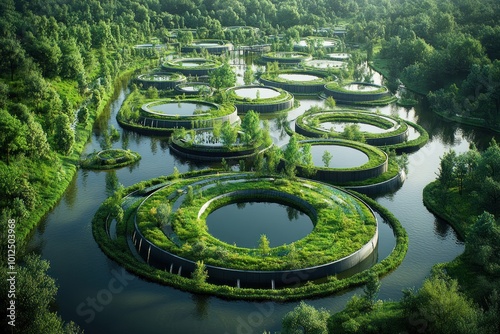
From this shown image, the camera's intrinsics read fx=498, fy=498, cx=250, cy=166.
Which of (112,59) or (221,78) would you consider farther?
(112,59)

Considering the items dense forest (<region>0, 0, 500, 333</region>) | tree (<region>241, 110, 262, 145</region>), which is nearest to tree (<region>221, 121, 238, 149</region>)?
tree (<region>241, 110, 262, 145</region>)

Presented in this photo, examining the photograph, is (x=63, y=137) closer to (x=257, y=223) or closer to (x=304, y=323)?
(x=257, y=223)

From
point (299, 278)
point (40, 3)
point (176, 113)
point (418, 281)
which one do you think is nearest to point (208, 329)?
point (299, 278)

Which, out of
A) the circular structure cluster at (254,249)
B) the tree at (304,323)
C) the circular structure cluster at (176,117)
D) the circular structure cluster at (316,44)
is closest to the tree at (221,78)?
the circular structure cluster at (176,117)

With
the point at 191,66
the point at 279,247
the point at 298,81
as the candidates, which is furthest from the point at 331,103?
the point at 279,247

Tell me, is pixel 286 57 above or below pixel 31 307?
above

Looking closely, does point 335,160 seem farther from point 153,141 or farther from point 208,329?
point 208,329
